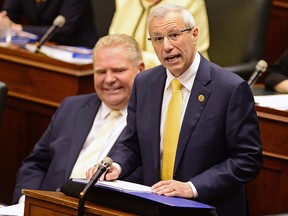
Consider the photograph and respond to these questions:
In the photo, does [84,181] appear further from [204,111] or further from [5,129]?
[5,129]

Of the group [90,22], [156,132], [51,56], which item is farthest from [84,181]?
[90,22]

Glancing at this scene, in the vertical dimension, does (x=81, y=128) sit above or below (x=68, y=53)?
below

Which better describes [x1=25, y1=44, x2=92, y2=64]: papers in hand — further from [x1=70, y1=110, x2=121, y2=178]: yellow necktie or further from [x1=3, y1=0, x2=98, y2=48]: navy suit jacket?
[x1=70, y1=110, x2=121, y2=178]: yellow necktie

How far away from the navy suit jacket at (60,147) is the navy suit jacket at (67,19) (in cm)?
118

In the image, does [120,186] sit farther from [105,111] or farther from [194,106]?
[105,111]

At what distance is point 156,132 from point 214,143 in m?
0.21

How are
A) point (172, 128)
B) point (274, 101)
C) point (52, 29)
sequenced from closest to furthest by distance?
point (172, 128)
point (274, 101)
point (52, 29)

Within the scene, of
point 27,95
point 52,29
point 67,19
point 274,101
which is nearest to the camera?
point 274,101

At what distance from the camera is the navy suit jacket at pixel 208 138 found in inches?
106

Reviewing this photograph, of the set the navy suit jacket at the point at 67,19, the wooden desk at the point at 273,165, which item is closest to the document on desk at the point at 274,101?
the wooden desk at the point at 273,165

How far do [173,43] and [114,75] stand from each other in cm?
77

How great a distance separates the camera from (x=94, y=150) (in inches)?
136

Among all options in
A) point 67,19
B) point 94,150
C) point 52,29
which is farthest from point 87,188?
point 67,19

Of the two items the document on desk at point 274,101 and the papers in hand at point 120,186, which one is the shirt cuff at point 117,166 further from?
the document on desk at point 274,101
